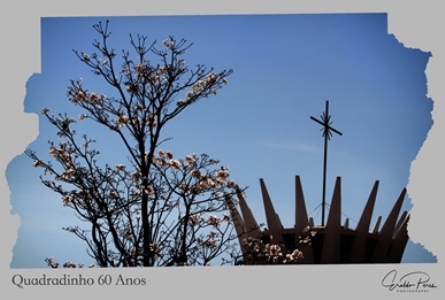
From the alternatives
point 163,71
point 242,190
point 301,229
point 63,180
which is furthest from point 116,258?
point 301,229

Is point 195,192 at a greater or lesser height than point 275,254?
greater

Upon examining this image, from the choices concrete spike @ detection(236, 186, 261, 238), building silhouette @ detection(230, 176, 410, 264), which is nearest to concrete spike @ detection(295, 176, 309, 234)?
building silhouette @ detection(230, 176, 410, 264)

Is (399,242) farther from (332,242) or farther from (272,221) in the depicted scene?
(272,221)

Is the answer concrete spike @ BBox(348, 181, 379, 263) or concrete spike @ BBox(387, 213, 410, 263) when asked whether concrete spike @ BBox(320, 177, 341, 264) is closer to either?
concrete spike @ BBox(348, 181, 379, 263)

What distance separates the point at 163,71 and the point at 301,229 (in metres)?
5.36

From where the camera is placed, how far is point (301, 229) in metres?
13.5

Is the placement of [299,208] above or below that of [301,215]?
above

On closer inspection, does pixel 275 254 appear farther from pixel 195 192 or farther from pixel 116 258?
pixel 116 258

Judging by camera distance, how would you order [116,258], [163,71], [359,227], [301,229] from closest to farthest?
1. [116,258]
2. [163,71]
3. [301,229]
4. [359,227]
